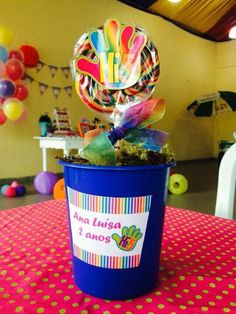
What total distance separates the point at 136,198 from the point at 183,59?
538 centimetres

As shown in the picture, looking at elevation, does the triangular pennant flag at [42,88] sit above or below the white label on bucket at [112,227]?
above

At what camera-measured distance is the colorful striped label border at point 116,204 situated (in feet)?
1.20

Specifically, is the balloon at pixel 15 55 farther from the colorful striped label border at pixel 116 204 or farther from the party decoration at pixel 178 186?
the colorful striped label border at pixel 116 204

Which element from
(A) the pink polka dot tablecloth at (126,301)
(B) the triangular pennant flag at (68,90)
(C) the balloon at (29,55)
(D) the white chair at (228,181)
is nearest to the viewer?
(A) the pink polka dot tablecloth at (126,301)

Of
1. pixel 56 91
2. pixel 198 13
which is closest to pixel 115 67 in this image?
pixel 56 91

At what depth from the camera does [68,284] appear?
1.30 feet

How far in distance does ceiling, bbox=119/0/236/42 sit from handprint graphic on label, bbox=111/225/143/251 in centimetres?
442

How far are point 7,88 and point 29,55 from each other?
70 centimetres

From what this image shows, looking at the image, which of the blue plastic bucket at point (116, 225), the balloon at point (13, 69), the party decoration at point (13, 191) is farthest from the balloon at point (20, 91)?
the blue plastic bucket at point (116, 225)

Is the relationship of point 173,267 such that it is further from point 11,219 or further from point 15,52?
point 15,52

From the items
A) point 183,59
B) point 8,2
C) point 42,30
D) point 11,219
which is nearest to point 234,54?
point 183,59

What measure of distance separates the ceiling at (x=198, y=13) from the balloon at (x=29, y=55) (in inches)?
67.6

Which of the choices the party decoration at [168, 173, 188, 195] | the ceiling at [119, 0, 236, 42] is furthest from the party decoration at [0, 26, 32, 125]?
the ceiling at [119, 0, 236, 42]

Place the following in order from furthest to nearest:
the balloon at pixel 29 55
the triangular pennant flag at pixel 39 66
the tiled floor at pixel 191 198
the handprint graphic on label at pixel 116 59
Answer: the triangular pennant flag at pixel 39 66, the balloon at pixel 29 55, the tiled floor at pixel 191 198, the handprint graphic on label at pixel 116 59
